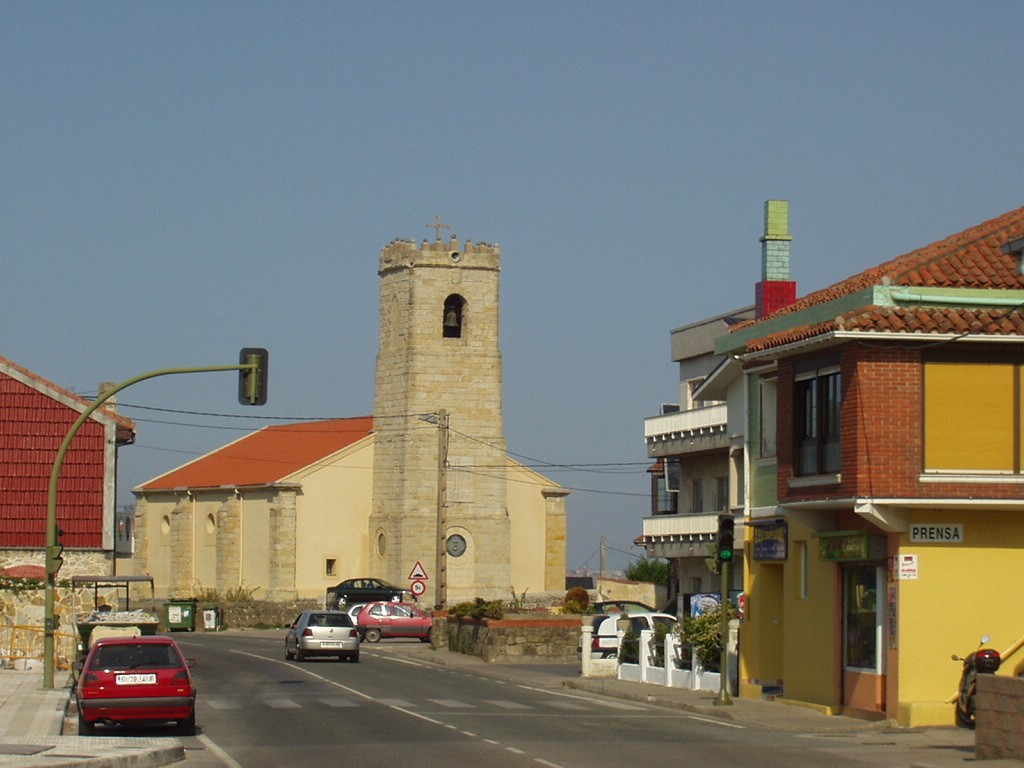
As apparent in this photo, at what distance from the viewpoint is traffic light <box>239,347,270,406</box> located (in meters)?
29.6

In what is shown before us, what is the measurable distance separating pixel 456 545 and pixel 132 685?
54.5m

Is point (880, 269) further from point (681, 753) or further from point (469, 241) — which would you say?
point (469, 241)

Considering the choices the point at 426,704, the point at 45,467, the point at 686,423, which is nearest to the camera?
the point at 426,704

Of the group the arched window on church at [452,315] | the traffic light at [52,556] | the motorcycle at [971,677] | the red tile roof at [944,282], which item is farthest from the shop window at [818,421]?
the arched window on church at [452,315]

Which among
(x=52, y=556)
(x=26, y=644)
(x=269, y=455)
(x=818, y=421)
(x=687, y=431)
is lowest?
(x=26, y=644)

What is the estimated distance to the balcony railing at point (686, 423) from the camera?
1959 inches

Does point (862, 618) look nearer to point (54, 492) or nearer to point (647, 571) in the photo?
point (54, 492)

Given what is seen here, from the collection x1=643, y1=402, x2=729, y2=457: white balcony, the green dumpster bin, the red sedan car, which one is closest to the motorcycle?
x1=643, y1=402, x2=729, y2=457: white balcony

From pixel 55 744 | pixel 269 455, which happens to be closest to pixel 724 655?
pixel 55 744

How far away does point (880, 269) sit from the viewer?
92.4ft

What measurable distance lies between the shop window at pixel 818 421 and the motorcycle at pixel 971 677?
3554 millimetres

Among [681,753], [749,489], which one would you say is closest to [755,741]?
[681,753]

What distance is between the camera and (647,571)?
9056 cm

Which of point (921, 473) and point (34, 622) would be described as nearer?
point (921, 473)
